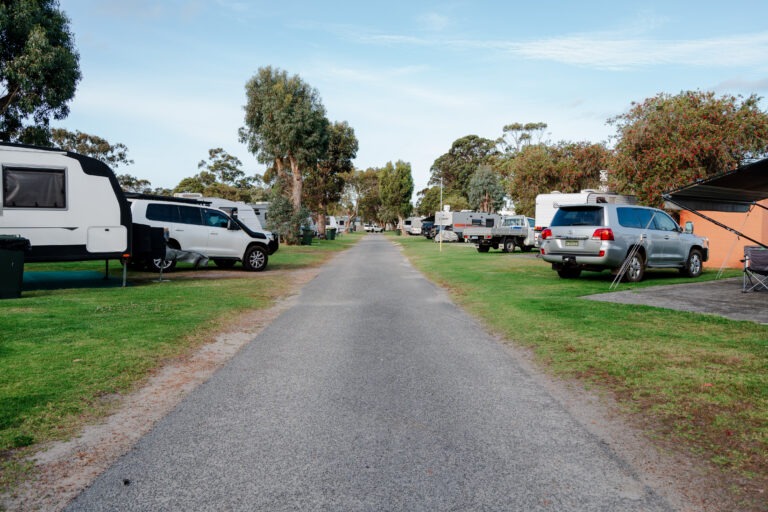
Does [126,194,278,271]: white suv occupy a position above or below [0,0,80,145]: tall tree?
below

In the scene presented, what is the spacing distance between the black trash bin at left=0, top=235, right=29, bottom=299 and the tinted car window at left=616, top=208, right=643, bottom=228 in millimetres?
13733

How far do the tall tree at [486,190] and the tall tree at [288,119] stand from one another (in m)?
38.2

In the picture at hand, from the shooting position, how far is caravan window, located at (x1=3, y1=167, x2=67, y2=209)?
38.3ft

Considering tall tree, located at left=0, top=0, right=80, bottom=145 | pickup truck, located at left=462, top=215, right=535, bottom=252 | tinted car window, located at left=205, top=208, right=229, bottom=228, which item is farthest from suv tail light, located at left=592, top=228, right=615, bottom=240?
tall tree, located at left=0, top=0, right=80, bottom=145

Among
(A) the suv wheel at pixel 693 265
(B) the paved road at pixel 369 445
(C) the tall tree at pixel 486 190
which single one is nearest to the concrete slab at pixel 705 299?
(A) the suv wheel at pixel 693 265

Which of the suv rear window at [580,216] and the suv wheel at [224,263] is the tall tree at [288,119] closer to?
the suv wheel at [224,263]

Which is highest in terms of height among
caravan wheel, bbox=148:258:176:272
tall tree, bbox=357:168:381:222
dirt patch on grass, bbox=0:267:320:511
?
tall tree, bbox=357:168:381:222

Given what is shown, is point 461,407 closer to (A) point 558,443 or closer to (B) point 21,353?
(A) point 558,443

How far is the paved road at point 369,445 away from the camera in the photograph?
123 inches

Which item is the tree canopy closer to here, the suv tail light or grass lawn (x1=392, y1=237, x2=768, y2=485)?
the suv tail light

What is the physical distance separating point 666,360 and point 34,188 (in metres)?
12.7

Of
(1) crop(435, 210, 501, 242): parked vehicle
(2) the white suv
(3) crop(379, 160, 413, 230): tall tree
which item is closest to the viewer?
(2) the white suv

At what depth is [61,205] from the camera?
12.1 meters

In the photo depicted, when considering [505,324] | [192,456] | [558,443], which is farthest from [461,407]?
[505,324]
